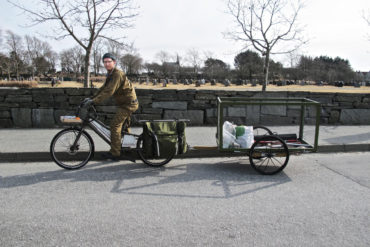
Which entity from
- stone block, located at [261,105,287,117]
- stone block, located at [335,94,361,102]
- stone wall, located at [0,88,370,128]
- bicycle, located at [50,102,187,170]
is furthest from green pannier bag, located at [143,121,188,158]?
stone block, located at [335,94,361,102]

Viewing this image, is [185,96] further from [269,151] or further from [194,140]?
[269,151]

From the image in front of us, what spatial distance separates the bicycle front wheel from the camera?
189 inches

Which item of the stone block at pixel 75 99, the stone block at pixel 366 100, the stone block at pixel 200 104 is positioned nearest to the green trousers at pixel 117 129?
the stone block at pixel 75 99

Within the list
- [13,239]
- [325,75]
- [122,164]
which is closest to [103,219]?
[13,239]

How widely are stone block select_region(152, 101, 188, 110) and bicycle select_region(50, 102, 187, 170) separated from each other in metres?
3.14

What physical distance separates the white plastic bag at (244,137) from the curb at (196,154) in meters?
0.20

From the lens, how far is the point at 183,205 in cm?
356

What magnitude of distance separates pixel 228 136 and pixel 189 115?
3.60m

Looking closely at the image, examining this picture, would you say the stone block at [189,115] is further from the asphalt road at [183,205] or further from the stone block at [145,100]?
the asphalt road at [183,205]

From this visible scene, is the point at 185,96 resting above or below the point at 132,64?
below

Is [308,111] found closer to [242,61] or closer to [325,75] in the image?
[242,61]

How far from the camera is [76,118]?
4840 millimetres

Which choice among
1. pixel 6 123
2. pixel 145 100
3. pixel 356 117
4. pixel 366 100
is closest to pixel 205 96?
pixel 145 100

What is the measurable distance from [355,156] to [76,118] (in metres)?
5.62
